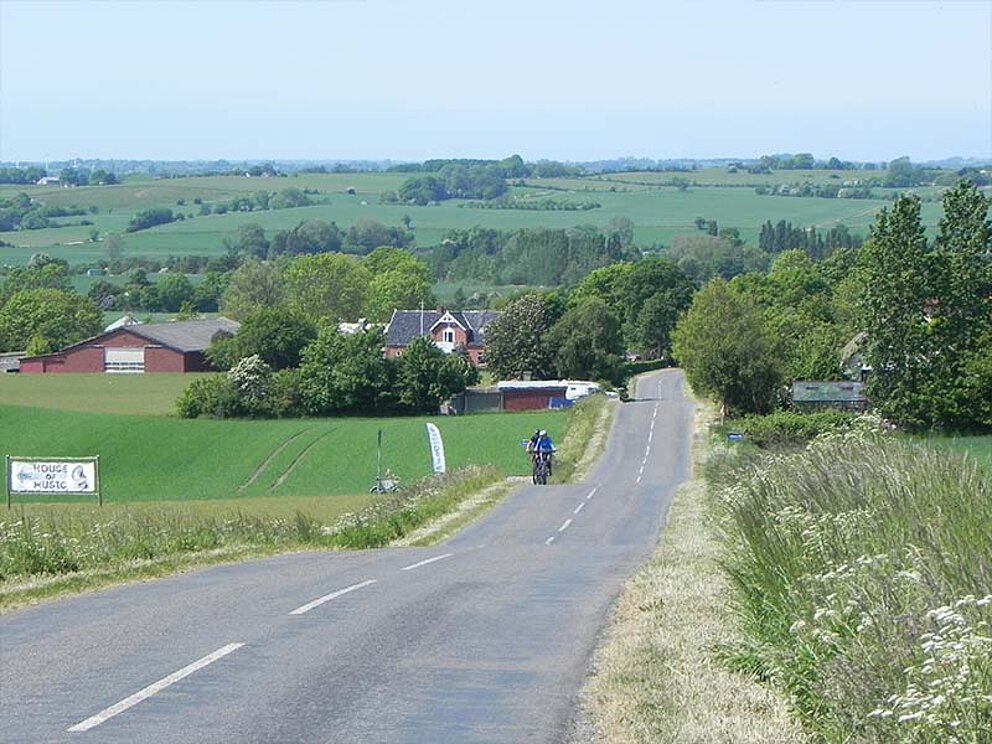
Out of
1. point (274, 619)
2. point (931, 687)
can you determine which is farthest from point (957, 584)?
point (274, 619)

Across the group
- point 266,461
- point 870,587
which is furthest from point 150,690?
point 266,461

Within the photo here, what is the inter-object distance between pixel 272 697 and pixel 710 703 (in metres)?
2.87

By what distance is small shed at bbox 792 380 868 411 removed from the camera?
70.1 metres

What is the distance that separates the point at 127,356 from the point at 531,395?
37.8 metres

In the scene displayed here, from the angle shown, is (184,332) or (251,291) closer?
(184,332)

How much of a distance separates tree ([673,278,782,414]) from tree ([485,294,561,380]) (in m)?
28.1

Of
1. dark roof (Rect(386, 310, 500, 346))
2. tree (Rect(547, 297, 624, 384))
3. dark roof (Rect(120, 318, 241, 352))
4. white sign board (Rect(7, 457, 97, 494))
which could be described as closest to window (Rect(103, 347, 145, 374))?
dark roof (Rect(120, 318, 241, 352))

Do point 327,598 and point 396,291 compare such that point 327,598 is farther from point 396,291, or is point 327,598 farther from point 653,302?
point 396,291

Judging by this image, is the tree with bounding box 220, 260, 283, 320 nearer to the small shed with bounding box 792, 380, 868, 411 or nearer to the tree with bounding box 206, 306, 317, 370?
the tree with bounding box 206, 306, 317, 370

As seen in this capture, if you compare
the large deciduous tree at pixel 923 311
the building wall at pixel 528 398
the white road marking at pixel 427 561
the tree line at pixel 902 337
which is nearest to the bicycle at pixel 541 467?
the white road marking at pixel 427 561

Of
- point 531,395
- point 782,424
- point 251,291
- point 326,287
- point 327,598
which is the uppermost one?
point 327,598

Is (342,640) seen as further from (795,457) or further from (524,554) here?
(524,554)

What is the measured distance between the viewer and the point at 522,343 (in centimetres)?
10356

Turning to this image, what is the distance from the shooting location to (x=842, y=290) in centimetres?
12062
